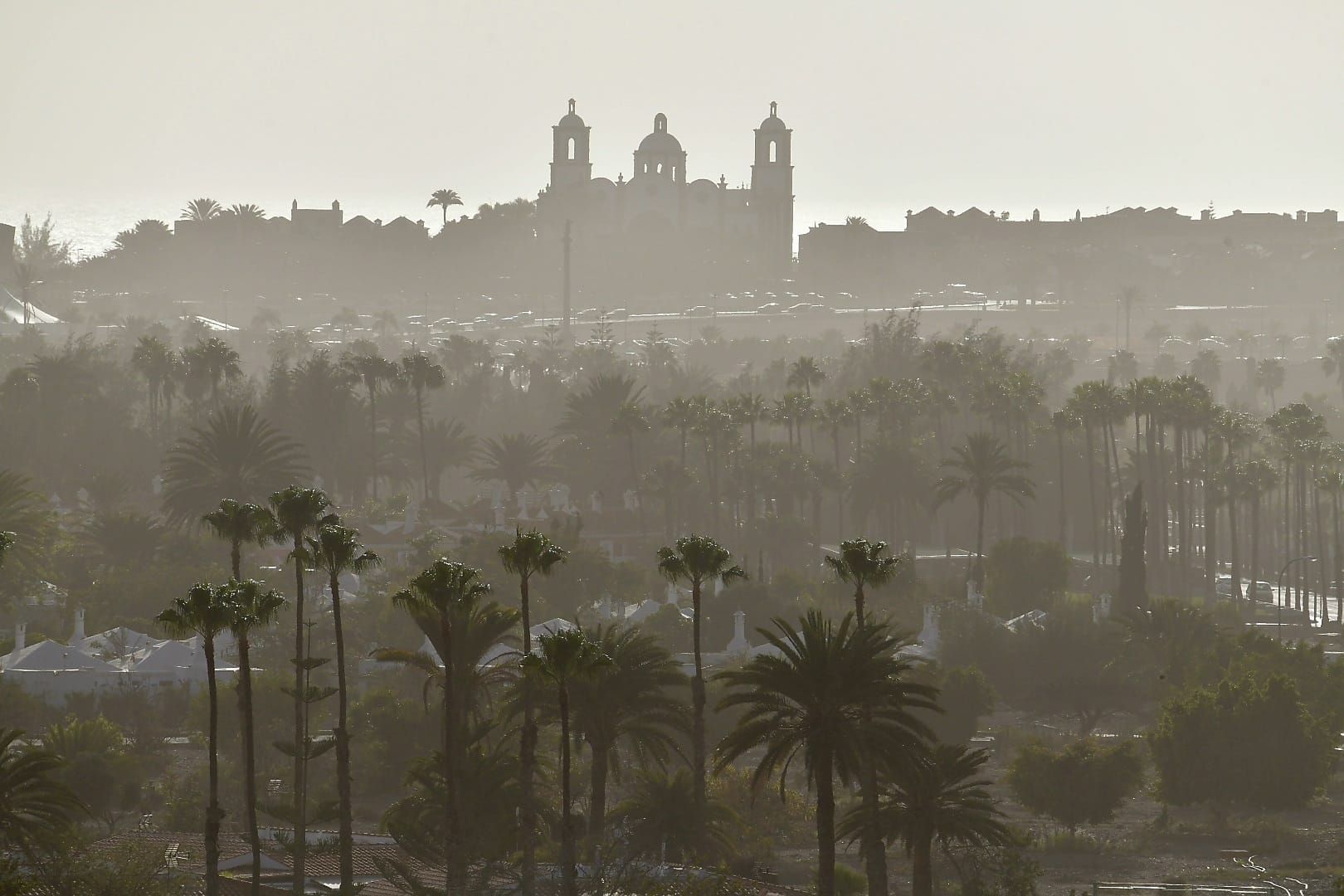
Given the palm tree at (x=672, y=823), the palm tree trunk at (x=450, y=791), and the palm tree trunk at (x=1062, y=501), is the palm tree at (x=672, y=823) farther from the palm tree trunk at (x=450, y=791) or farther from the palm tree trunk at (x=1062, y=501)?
the palm tree trunk at (x=1062, y=501)

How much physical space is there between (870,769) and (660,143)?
6302 inches

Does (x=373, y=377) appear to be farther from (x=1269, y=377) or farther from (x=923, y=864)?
(x=1269, y=377)

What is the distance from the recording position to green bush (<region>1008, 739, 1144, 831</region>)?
163 feet

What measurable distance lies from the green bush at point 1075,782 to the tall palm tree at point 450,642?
15.8 meters

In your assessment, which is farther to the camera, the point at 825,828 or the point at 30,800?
the point at 825,828

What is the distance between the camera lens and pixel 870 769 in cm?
3859

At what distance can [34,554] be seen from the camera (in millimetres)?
67812

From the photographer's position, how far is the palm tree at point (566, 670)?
36031 mm

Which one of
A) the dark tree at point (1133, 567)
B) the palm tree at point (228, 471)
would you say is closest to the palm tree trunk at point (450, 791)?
the palm tree at point (228, 471)

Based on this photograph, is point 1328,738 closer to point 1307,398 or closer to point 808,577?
point 808,577

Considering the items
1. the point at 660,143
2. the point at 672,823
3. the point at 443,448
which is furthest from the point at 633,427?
the point at 660,143

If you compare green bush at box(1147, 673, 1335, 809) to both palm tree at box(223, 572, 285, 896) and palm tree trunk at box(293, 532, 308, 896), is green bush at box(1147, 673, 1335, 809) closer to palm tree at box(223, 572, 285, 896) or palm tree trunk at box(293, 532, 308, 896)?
palm tree trunk at box(293, 532, 308, 896)

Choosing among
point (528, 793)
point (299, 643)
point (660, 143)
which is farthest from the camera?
point (660, 143)

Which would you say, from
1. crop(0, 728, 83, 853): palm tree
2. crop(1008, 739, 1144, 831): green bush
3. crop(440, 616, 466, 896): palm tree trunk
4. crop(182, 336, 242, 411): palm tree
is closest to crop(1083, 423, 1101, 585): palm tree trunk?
crop(1008, 739, 1144, 831): green bush
